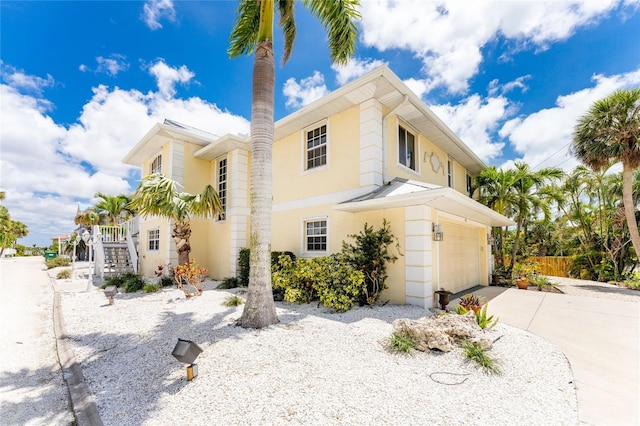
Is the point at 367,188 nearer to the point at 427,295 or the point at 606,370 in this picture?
the point at 427,295

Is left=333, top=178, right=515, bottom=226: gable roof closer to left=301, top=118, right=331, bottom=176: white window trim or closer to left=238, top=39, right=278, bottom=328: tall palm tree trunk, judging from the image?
left=301, top=118, right=331, bottom=176: white window trim

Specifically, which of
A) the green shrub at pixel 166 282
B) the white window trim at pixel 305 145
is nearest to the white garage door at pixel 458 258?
the white window trim at pixel 305 145

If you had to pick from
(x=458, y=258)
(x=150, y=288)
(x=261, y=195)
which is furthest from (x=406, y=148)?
(x=150, y=288)

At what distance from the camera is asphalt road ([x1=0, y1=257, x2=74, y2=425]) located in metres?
3.35

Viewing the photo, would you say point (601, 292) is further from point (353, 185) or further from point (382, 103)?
point (382, 103)

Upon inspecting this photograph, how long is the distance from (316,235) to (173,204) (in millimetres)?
5837

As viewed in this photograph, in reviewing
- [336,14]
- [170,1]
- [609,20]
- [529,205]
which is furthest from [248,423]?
[529,205]

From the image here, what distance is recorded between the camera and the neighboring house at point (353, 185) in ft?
25.1

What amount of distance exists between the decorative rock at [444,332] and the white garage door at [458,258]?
11.8ft

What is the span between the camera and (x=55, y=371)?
4.49 meters

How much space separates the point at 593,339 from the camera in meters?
5.36

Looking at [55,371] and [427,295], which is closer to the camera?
[55,371]

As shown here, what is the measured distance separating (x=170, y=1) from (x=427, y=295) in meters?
11.9

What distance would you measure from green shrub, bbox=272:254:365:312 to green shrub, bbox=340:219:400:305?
0.29 metres
